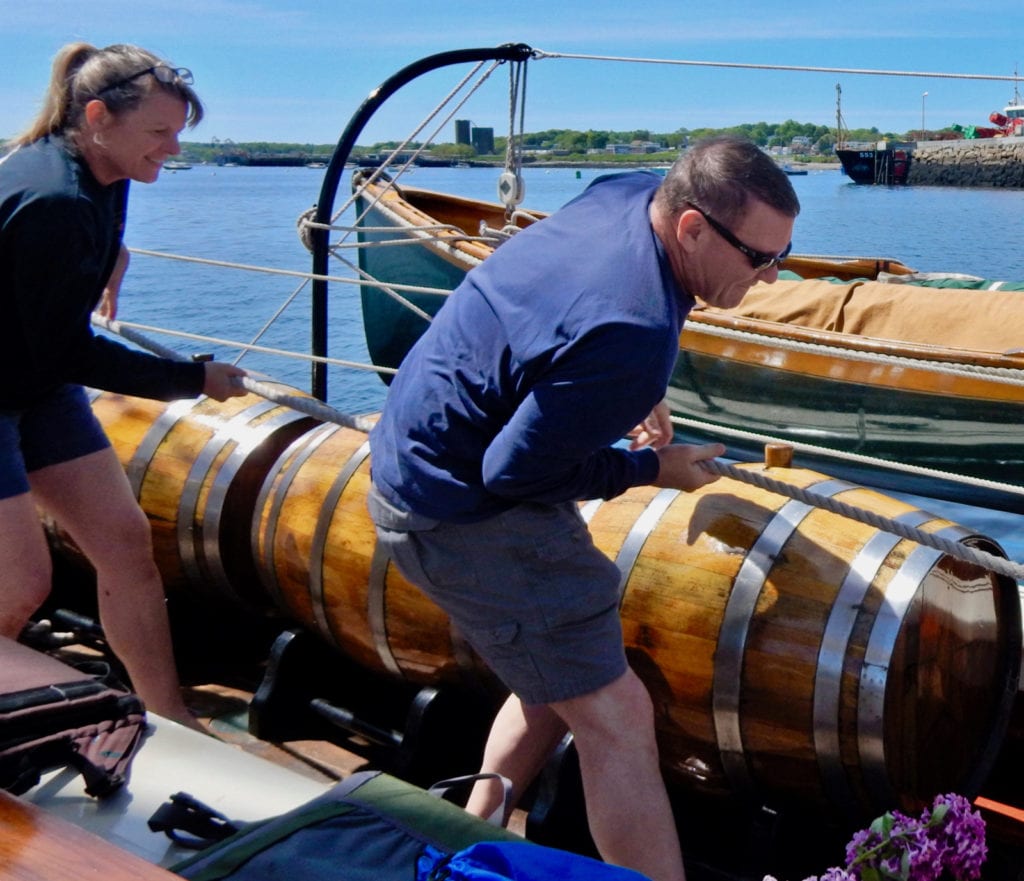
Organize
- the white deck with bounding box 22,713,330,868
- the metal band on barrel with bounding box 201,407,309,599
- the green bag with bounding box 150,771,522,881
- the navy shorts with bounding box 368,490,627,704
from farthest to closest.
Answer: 1. the metal band on barrel with bounding box 201,407,309,599
2. the navy shorts with bounding box 368,490,627,704
3. the white deck with bounding box 22,713,330,868
4. the green bag with bounding box 150,771,522,881

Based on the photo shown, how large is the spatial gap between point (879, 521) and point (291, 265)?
26.4 metres

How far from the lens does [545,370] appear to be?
79.4 inches

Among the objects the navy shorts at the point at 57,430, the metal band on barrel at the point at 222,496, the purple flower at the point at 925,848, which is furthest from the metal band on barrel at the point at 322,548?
the purple flower at the point at 925,848

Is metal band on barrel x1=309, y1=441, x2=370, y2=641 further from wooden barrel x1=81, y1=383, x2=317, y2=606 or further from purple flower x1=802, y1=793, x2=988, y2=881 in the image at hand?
purple flower x1=802, y1=793, x2=988, y2=881

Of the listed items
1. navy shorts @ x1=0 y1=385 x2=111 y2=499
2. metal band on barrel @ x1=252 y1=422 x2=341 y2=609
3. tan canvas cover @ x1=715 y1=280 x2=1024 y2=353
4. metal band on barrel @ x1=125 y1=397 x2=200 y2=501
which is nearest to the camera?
navy shorts @ x1=0 y1=385 x2=111 y2=499

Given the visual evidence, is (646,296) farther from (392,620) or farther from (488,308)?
(392,620)

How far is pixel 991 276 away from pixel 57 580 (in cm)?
2401

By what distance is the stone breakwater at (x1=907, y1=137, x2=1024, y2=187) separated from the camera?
265ft

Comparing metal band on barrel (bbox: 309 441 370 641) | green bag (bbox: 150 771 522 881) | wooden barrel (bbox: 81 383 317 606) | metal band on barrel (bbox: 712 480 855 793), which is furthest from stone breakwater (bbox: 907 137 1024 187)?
green bag (bbox: 150 771 522 881)

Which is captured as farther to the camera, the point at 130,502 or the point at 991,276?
the point at 991,276

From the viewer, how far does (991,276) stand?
25.3 m

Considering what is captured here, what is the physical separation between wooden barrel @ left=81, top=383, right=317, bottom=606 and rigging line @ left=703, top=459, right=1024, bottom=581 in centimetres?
167

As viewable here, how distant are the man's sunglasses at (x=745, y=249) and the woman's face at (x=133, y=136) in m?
1.25

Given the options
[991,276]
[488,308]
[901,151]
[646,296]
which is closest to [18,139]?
[488,308]
